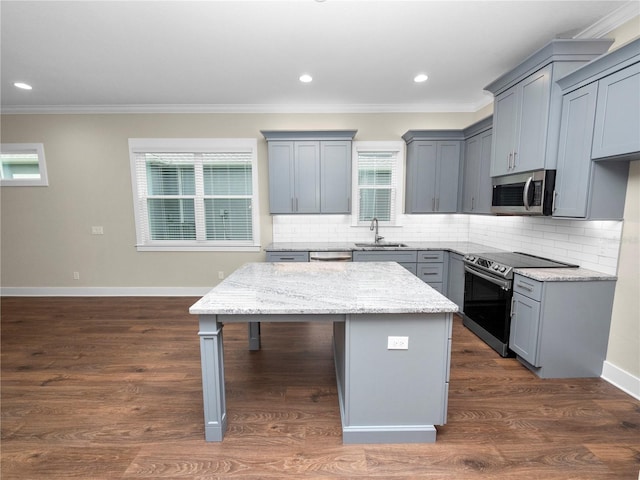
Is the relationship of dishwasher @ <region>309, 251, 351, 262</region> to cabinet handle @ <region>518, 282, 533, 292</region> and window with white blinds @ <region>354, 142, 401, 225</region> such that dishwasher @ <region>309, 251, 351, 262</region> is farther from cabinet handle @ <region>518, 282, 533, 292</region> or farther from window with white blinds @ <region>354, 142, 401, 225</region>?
cabinet handle @ <region>518, 282, 533, 292</region>

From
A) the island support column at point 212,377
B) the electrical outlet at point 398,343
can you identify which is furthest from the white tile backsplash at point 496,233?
the island support column at point 212,377

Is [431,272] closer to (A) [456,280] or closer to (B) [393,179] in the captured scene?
(A) [456,280]

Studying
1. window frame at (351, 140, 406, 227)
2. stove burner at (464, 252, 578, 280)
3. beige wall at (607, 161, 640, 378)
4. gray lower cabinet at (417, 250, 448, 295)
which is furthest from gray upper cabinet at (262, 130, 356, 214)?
beige wall at (607, 161, 640, 378)

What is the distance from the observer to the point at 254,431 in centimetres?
173

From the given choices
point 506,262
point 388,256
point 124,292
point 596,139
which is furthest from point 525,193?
point 124,292

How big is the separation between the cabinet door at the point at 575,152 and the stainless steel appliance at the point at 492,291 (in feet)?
2.05

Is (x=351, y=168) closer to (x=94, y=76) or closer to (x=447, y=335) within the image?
(x=447, y=335)

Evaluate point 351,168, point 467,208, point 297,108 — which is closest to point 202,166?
point 297,108

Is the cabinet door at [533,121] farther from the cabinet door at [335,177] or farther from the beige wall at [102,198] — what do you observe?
the cabinet door at [335,177]

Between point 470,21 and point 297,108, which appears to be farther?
point 297,108

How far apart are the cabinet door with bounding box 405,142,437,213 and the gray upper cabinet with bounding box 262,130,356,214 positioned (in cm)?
94

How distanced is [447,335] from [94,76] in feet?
14.6

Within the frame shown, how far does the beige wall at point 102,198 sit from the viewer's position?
411 centimetres

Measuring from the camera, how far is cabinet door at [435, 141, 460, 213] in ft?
12.6
